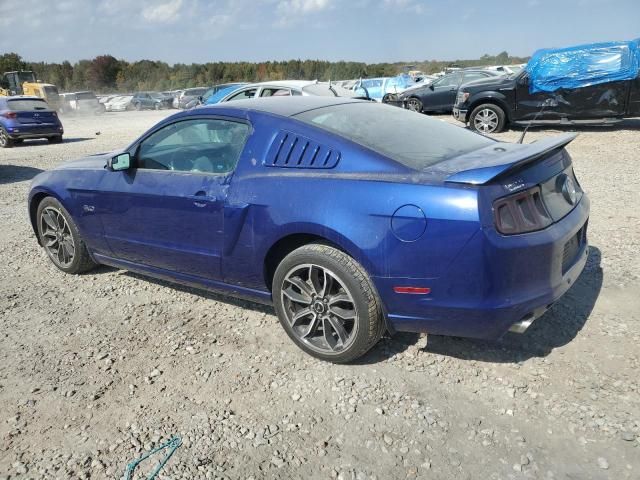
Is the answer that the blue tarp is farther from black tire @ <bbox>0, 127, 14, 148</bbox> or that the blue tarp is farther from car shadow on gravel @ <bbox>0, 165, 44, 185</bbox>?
black tire @ <bbox>0, 127, 14, 148</bbox>

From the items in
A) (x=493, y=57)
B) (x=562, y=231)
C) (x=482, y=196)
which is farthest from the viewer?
(x=493, y=57)

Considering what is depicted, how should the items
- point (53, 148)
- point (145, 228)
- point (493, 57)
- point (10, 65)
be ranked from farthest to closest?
point (493, 57)
point (10, 65)
point (53, 148)
point (145, 228)

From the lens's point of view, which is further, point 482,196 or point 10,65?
point 10,65

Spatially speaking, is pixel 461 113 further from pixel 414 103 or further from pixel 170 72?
pixel 170 72

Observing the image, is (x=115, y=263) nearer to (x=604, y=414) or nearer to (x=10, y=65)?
(x=604, y=414)

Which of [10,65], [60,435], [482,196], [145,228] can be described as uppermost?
[10,65]

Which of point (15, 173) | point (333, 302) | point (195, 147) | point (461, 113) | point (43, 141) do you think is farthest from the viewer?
point (43, 141)

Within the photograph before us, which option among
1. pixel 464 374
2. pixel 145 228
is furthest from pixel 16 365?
pixel 464 374

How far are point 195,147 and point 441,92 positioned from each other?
1444cm

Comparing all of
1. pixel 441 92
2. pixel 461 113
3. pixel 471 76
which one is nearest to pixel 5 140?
pixel 461 113

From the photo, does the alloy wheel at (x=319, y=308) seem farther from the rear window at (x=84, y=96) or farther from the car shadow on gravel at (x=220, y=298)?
the rear window at (x=84, y=96)

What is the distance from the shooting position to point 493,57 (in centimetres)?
7256

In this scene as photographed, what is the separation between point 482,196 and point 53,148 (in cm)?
1591

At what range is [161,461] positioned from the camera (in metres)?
2.45
